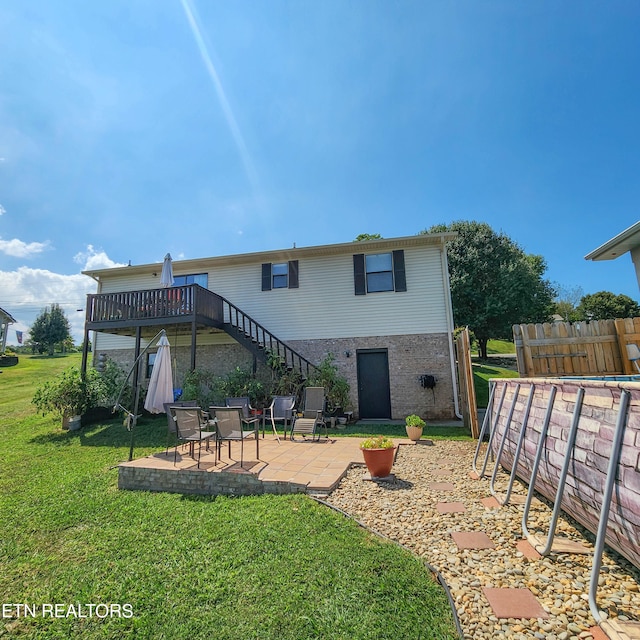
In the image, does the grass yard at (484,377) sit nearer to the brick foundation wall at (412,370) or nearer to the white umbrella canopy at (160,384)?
the brick foundation wall at (412,370)

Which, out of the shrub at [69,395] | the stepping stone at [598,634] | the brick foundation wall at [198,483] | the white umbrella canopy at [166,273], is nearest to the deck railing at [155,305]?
the white umbrella canopy at [166,273]

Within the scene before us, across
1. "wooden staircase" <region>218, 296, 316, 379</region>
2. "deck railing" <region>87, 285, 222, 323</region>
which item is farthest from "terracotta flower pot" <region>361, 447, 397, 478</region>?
"deck railing" <region>87, 285, 222, 323</region>

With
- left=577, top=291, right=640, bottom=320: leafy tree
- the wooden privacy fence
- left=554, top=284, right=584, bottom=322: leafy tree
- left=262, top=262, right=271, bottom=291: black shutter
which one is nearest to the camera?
the wooden privacy fence

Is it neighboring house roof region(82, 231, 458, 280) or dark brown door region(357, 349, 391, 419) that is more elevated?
neighboring house roof region(82, 231, 458, 280)

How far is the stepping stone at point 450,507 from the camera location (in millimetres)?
3580

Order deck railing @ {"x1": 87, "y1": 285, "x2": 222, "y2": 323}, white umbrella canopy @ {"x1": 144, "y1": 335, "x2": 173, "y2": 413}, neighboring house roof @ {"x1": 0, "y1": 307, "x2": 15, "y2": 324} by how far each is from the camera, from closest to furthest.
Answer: white umbrella canopy @ {"x1": 144, "y1": 335, "x2": 173, "y2": 413} → deck railing @ {"x1": 87, "y1": 285, "x2": 222, "y2": 323} → neighboring house roof @ {"x1": 0, "y1": 307, "x2": 15, "y2": 324}

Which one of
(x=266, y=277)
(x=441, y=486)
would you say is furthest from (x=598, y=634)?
(x=266, y=277)

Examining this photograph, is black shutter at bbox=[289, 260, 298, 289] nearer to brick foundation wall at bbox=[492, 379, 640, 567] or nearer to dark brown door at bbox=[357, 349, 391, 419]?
dark brown door at bbox=[357, 349, 391, 419]

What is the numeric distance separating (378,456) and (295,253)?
8.18 m

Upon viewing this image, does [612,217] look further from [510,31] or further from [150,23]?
[150,23]

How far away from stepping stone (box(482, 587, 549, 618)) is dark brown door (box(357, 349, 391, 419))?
824cm

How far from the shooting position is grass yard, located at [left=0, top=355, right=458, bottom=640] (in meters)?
2.12

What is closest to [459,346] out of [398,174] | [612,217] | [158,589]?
[398,174]

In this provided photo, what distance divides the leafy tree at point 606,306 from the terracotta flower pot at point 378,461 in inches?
1356
